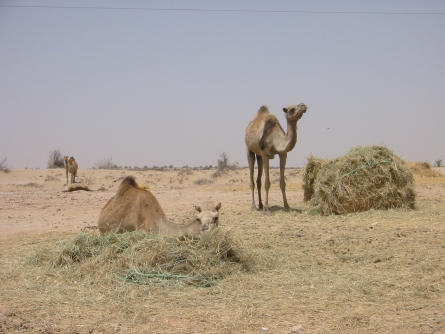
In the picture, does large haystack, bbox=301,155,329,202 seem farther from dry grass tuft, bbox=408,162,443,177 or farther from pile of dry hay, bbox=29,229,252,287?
dry grass tuft, bbox=408,162,443,177

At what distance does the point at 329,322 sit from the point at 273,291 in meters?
1.14

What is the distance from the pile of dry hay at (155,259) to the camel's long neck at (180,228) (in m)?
0.16

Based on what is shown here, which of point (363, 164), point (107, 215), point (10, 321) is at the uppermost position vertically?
point (363, 164)

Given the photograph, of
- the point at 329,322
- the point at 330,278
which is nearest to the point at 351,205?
the point at 330,278

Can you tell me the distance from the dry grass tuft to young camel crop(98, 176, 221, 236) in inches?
684

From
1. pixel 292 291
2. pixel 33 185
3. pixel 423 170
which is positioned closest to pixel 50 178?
pixel 33 185

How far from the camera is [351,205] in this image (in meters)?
11.7

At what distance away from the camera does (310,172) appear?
518 inches

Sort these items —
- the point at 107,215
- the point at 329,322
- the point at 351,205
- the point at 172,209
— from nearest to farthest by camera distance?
1. the point at 329,322
2. the point at 107,215
3. the point at 351,205
4. the point at 172,209

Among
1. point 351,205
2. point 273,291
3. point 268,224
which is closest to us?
point 273,291

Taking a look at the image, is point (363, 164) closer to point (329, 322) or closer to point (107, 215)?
point (107, 215)

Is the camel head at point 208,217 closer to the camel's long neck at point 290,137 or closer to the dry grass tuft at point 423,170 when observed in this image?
the camel's long neck at point 290,137

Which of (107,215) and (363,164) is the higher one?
(363,164)

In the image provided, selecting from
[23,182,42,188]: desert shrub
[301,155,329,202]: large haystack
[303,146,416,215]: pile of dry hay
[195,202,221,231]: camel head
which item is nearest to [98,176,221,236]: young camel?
[195,202,221,231]: camel head
